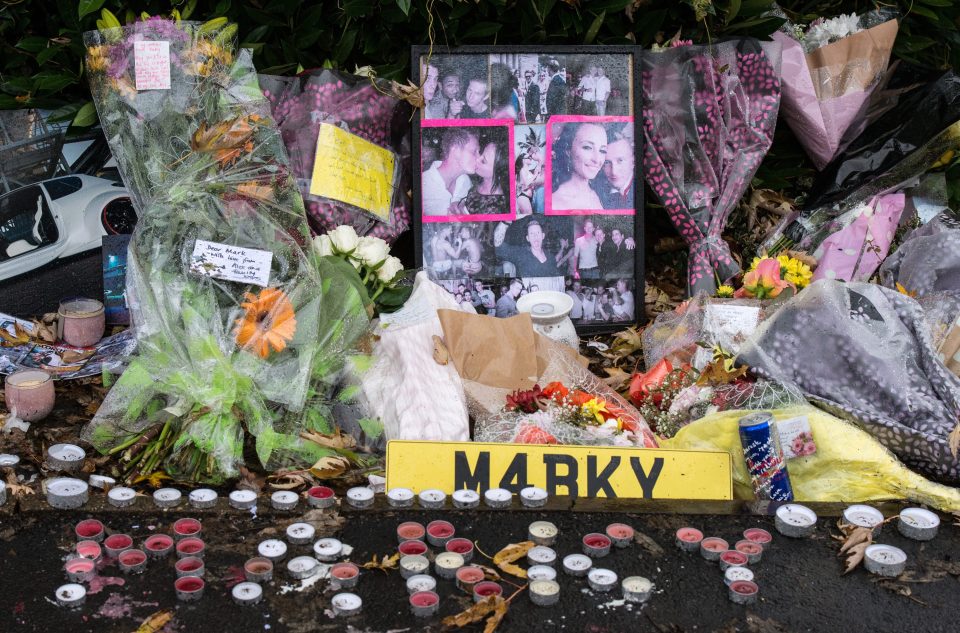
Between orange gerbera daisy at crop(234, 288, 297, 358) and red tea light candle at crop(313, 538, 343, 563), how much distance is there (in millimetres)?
806

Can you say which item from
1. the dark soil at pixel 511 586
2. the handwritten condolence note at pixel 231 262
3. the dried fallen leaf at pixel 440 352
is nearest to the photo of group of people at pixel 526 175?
the dried fallen leaf at pixel 440 352

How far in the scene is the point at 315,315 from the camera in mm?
3133

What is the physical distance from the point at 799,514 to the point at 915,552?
281 millimetres

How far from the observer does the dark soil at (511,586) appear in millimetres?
2166

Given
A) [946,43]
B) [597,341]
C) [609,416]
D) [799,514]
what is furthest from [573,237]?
[946,43]

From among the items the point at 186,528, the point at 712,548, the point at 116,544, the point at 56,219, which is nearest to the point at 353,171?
the point at 56,219

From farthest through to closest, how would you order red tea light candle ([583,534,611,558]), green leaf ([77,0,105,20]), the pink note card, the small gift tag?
green leaf ([77,0,105,20]), the pink note card, the small gift tag, red tea light candle ([583,534,611,558])

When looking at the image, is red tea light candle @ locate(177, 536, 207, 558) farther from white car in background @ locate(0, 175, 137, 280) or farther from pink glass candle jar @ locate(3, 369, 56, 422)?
white car in background @ locate(0, 175, 137, 280)

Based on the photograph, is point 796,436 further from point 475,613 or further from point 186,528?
point 186,528

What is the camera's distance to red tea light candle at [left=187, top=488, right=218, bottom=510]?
2.60m

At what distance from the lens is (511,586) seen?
2295mm

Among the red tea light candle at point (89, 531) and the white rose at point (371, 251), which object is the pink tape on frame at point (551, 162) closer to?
the white rose at point (371, 251)

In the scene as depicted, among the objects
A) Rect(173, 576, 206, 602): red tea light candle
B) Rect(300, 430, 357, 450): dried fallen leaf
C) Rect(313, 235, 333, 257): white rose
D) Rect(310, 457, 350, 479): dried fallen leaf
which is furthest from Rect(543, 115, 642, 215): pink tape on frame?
Rect(173, 576, 206, 602): red tea light candle

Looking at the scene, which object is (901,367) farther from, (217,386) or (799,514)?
(217,386)
